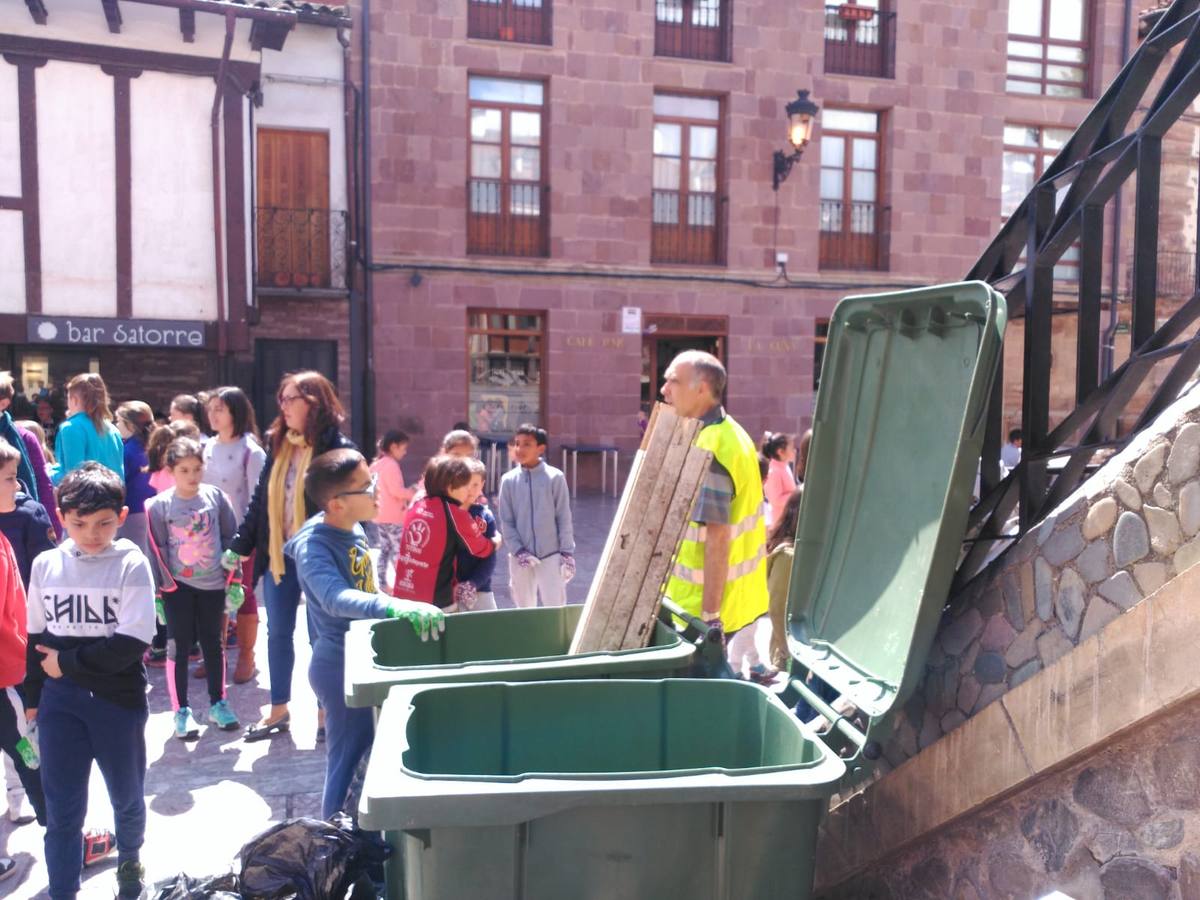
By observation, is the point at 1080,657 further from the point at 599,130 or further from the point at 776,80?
the point at 776,80

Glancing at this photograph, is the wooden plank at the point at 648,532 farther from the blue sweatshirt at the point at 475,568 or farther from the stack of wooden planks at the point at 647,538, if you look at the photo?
the blue sweatshirt at the point at 475,568

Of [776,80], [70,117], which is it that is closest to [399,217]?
[70,117]

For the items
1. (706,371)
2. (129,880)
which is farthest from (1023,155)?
(129,880)

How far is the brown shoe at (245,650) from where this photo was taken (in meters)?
5.72

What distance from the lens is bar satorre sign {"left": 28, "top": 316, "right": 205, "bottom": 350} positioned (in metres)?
11.5

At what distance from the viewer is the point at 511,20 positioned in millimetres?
14930

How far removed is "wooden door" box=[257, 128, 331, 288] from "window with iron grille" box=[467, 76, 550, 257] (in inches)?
82.3

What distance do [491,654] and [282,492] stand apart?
196 centimetres

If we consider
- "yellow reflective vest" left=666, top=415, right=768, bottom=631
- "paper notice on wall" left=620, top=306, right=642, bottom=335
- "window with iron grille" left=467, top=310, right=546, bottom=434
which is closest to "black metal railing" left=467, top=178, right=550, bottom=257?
"window with iron grille" left=467, top=310, right=546, bottom=434

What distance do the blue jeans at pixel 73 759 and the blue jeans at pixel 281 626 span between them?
5.14 ft

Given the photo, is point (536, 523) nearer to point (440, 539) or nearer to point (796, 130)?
point (440, 539)

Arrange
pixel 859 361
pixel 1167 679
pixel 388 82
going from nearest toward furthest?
pixel 1167 679, pixel 859 361, pixel 388 82

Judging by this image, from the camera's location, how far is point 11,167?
11.2m

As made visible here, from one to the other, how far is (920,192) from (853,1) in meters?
3.16
